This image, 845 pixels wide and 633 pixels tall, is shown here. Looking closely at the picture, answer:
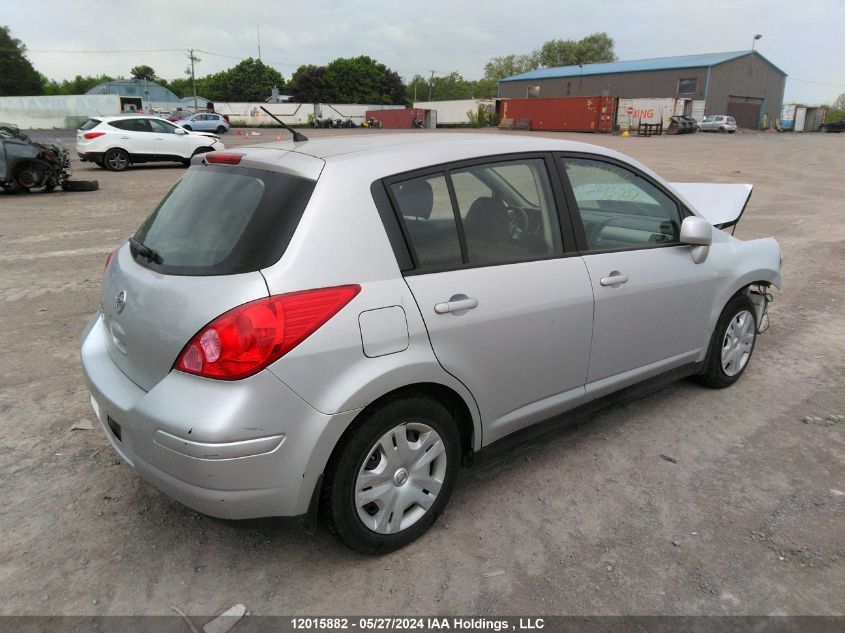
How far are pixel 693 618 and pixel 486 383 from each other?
118cm

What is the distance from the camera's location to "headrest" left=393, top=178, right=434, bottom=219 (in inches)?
102

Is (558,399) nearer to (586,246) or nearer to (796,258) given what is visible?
(586,246)

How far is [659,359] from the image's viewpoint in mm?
3641

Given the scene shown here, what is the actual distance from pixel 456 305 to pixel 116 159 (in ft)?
63.9

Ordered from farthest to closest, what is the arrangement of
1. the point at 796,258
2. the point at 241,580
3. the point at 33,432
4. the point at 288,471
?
the point at 796,258 → the point at 33,432 → the point at 241,580 → the point at 288,471

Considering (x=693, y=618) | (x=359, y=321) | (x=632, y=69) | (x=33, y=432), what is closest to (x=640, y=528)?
(x=693, y=618)

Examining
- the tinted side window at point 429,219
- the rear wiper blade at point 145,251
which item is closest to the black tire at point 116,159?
the rear wiper blade at point 145,251

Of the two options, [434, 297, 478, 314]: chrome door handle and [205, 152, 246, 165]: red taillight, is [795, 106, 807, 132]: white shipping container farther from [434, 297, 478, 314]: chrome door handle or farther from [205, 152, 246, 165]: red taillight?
[205, 152, 246, 165]: red taillight

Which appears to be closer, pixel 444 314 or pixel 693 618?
pixel 693 618

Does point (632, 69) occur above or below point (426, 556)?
above

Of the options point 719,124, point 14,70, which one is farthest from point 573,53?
point 14,70

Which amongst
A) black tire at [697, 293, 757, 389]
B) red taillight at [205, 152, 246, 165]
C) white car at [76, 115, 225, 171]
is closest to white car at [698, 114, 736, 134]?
white car at [76, 115, 225, 171]

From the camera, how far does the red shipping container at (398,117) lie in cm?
6888

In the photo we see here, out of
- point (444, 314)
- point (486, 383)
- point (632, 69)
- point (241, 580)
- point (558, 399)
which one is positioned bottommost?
point (241, 580)
